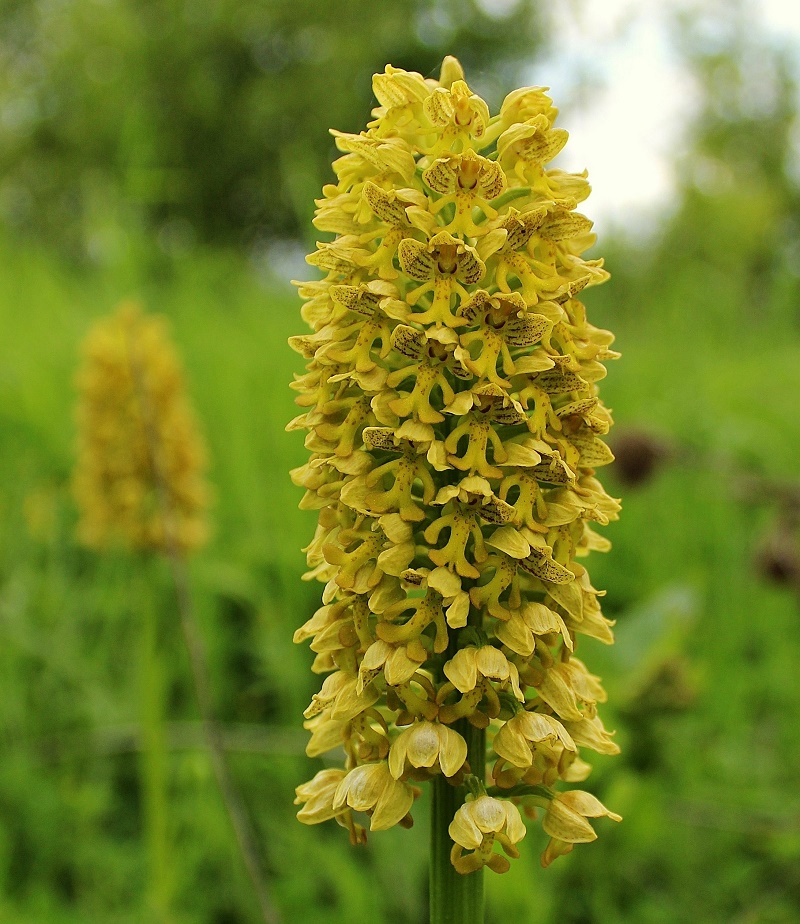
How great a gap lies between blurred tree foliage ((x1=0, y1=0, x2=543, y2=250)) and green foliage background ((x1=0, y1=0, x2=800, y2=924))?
0.72ft

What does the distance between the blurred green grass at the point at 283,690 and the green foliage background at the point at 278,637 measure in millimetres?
13

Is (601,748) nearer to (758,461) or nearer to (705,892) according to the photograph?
(705,892)

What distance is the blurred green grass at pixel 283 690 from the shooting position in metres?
3.08

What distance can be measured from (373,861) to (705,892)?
108cm

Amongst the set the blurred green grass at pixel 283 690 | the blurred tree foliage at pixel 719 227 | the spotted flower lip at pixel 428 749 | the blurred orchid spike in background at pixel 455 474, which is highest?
the blurred tree foliage at pixel 719 227

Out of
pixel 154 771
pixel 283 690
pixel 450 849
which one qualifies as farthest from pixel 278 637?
pixel 450 849

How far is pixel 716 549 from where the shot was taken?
5426 millimetres

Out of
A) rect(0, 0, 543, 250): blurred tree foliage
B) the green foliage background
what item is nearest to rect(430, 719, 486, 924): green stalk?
rect(0, 0, 543, 250): blurred tree foliage

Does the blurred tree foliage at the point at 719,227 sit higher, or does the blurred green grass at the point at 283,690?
the blurred tree foliage at the point at 719,227

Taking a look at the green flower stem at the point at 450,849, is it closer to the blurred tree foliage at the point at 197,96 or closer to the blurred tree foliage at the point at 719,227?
the blurred tree foliage at the point at 197,96

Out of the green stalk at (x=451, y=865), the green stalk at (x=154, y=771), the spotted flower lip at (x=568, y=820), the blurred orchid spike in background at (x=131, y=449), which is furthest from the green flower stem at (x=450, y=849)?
the blurred orchid spike in background at (x=131, y=449)

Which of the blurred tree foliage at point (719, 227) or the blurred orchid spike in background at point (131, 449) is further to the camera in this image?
the blurred tree foliage at point (719, 227)

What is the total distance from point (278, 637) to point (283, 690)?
0.72ft

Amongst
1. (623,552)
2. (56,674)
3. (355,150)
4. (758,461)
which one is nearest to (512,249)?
(355,150)
